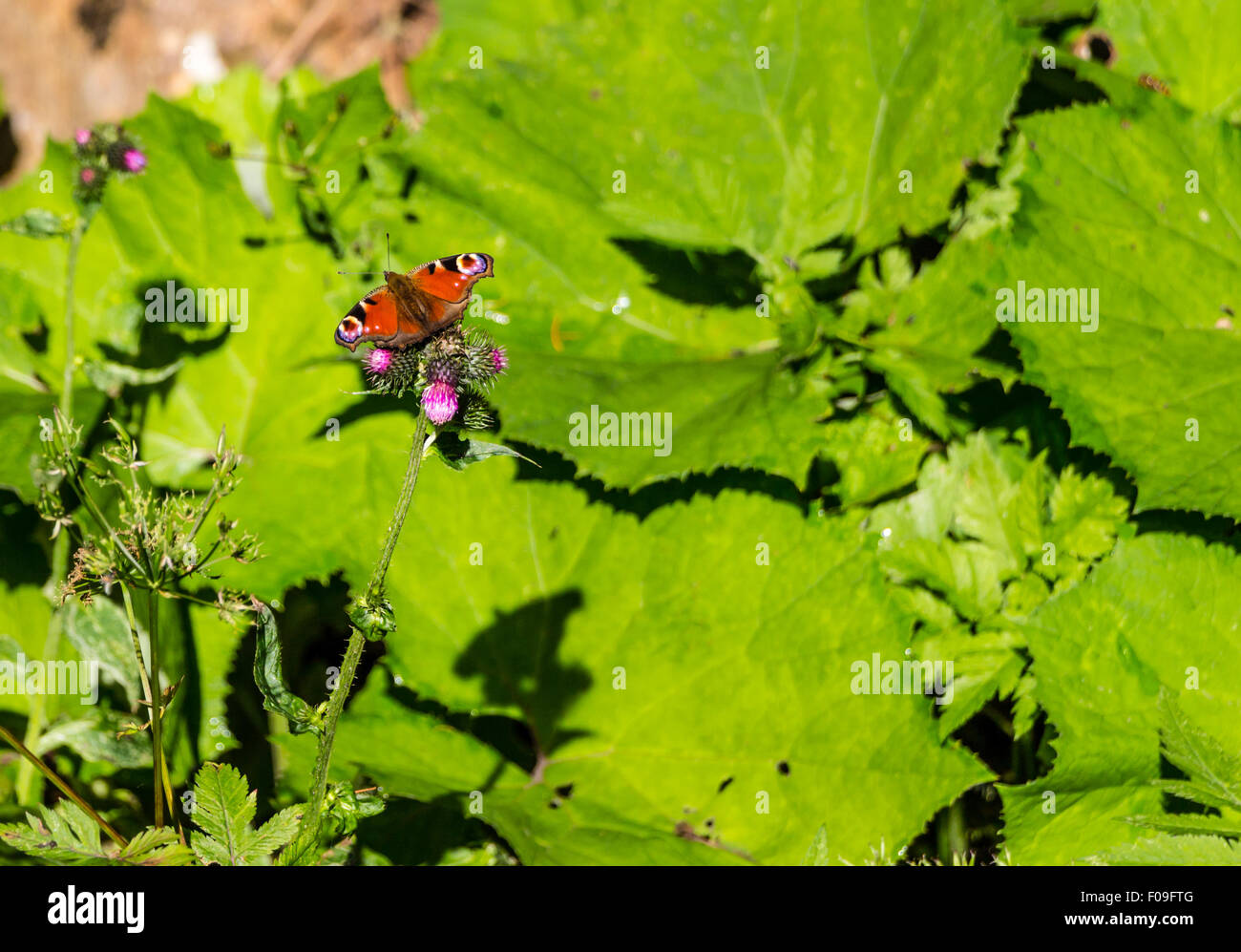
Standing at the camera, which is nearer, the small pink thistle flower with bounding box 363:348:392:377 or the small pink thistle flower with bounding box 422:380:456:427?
the small pink thistle flower with bounding box 422:380:456:427

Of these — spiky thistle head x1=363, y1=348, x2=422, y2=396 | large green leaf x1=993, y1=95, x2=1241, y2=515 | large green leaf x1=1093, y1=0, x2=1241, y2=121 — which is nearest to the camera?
spiky thistle head x1=363, y1=348, x2=422, y2=396

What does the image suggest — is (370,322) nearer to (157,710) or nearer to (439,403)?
(439,403)

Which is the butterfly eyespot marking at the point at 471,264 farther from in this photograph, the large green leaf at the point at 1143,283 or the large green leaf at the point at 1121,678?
the large green leaf at the point at 1121,678

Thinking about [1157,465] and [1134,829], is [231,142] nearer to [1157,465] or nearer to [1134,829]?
[1157,465]

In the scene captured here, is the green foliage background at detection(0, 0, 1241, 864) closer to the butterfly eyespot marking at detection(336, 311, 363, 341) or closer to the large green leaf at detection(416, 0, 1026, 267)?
the large green leaf at detection(416, 0, 1026, 267)

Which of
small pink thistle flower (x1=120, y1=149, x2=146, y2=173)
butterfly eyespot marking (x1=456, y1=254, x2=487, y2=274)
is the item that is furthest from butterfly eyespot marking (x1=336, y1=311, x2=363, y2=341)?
small pink thistle flower (x1=120, y1=149, x2=146, y2=173)

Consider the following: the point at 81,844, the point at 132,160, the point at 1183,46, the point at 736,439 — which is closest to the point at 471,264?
the point at 736,439
